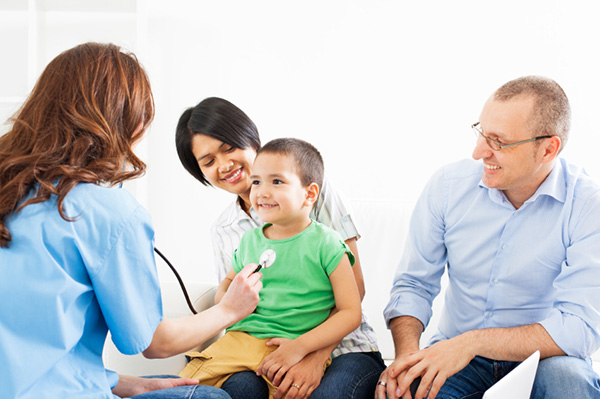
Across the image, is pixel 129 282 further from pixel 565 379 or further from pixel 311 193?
pixel 565 379

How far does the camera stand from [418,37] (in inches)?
108

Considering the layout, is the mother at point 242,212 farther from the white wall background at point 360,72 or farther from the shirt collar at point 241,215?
the white wall background at point 360,72

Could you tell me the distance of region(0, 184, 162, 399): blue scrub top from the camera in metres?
0.95

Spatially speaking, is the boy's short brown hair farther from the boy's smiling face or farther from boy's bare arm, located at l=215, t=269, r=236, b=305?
boy's bare arm, located at l=215, t=269, r=236, b=305

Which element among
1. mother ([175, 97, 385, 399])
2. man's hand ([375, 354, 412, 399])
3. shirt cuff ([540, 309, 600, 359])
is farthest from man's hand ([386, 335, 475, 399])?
shirt cuff ([540, 309, 600, 359])

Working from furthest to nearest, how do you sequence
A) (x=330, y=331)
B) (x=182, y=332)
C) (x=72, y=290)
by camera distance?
(x=330, y=331)
(x=182, y=332)
(x=72, y=290)

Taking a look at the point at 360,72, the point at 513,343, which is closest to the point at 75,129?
the point at 513,343

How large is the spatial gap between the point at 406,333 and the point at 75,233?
0.92 m

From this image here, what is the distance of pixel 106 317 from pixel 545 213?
112cm

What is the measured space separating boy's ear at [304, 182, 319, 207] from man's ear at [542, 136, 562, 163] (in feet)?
1.94

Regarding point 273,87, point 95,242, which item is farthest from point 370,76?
point 95,242

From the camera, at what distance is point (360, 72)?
2.79m

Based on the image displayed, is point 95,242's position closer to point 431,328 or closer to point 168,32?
point 431,328

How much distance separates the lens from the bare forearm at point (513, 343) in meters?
1.41
